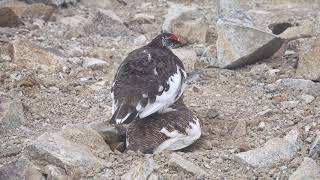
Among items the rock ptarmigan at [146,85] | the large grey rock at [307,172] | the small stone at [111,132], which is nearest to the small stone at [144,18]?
the rock ptarmigan at [146,85]

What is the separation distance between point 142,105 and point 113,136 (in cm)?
66

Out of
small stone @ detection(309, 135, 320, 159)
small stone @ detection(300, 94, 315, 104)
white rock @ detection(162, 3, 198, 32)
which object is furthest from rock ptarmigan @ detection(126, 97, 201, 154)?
white rock @ detection(162, 3, 198, 32)

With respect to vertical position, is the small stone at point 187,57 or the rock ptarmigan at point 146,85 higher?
the rock ptarmigan at point 146,85

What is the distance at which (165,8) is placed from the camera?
977cm

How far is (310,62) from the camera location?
664cm

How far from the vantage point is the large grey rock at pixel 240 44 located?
23.3ft

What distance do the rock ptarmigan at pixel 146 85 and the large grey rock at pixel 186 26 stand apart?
2.36m

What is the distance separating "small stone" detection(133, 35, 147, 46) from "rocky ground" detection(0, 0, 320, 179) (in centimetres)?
1

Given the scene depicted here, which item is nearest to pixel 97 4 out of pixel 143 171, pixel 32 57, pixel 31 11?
pixel 31 11

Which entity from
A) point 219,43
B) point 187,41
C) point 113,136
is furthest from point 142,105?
point 187,41

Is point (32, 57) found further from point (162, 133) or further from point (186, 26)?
point (162, 133)

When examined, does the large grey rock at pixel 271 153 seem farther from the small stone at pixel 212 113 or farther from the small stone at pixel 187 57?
the small stone at pixel 187 57

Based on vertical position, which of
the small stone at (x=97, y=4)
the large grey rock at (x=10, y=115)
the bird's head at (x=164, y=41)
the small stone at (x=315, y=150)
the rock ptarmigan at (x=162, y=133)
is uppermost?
the small stone at (x=315, y=150)

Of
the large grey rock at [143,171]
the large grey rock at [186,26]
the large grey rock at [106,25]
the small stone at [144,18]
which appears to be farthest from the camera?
the small stone at [144,18]
